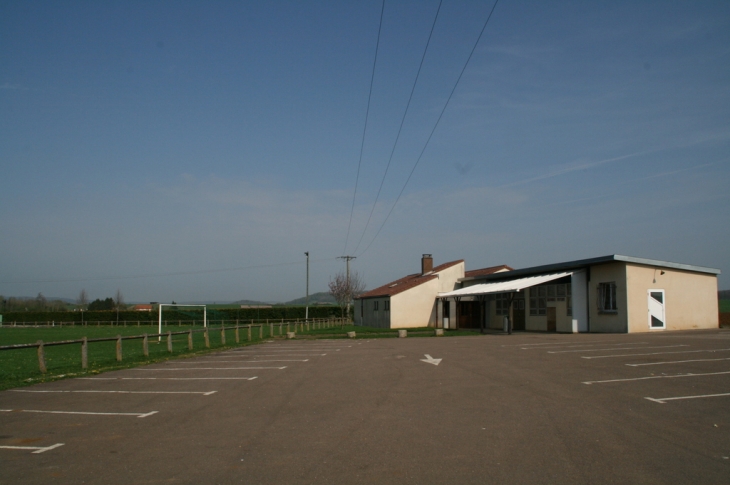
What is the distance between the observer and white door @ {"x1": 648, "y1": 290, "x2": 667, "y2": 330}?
2736cm

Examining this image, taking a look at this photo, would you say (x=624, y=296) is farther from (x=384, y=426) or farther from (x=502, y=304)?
(x=384, y=426)

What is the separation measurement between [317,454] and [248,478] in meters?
1.01

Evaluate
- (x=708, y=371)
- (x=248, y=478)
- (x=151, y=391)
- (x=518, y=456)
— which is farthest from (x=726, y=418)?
(x=151, y=391)

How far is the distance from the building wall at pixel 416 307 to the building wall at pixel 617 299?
1547cm

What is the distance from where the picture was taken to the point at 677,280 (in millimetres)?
28469

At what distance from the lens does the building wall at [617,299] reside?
26.9 metres

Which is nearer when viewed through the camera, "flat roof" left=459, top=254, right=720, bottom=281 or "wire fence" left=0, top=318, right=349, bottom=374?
"wire fence" left=0, top=318, right=349, bottom=374

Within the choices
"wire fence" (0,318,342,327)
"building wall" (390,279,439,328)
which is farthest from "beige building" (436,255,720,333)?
"wire fence" (0,318,342,327)

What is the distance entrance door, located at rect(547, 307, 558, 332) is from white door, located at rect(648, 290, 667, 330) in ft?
16.9

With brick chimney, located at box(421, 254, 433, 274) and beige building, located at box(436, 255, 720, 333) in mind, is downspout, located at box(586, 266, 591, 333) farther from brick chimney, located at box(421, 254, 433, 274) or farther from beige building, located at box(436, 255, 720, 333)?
brick chimney, located at box(421, 254, 433, 274)

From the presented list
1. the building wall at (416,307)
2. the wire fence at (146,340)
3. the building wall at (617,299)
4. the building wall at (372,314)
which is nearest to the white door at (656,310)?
the building wall at (617,299)

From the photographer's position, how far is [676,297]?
1117 inches

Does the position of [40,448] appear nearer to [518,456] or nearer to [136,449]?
[136,449]

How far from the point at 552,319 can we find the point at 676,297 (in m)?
6.25
